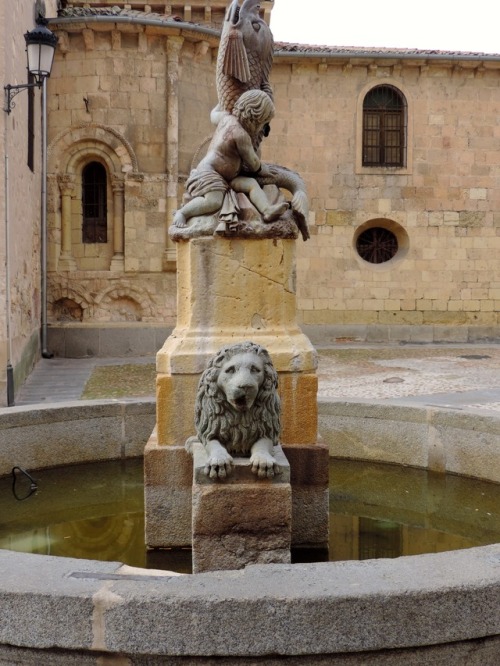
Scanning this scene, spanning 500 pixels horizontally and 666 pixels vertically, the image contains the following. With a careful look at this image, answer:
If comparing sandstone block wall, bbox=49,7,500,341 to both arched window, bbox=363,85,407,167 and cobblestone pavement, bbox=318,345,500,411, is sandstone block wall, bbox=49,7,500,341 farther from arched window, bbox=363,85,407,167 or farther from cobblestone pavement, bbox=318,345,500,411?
cobblestone pavement, bbox=318,345,500,411

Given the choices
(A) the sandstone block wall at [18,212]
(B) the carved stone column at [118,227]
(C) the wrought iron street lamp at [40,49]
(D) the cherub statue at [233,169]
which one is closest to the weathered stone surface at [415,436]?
(D) the cherub statue at [233,169]

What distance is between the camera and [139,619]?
7.55ft

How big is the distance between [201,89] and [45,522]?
13.5m

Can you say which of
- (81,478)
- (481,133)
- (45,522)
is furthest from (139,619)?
(481,133)

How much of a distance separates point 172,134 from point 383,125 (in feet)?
18.4

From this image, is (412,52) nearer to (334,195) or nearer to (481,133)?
(481,133)

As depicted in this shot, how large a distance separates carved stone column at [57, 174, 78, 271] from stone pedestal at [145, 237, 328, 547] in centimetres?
1214

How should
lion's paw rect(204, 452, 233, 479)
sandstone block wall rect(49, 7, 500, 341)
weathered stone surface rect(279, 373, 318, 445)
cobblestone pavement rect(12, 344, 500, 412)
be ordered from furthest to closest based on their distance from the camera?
sandstone block wall rect(49, 7, 500, 341) < cobblestone pavement rect(12, 344, 500, 412) < weathered stone surface rect(279, 373, 318, 445) < lion's paw rect(204, 452, 233, 479)

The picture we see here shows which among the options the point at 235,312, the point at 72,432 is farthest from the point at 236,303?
the point at 72,432

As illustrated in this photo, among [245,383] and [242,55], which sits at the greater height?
[242,55]

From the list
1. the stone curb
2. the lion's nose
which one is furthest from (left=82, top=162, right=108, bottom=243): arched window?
the stone curb

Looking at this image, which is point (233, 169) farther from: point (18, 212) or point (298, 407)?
point (18, 212)

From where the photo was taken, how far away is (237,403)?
11.2ft

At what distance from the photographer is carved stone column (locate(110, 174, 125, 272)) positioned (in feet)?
51.9
